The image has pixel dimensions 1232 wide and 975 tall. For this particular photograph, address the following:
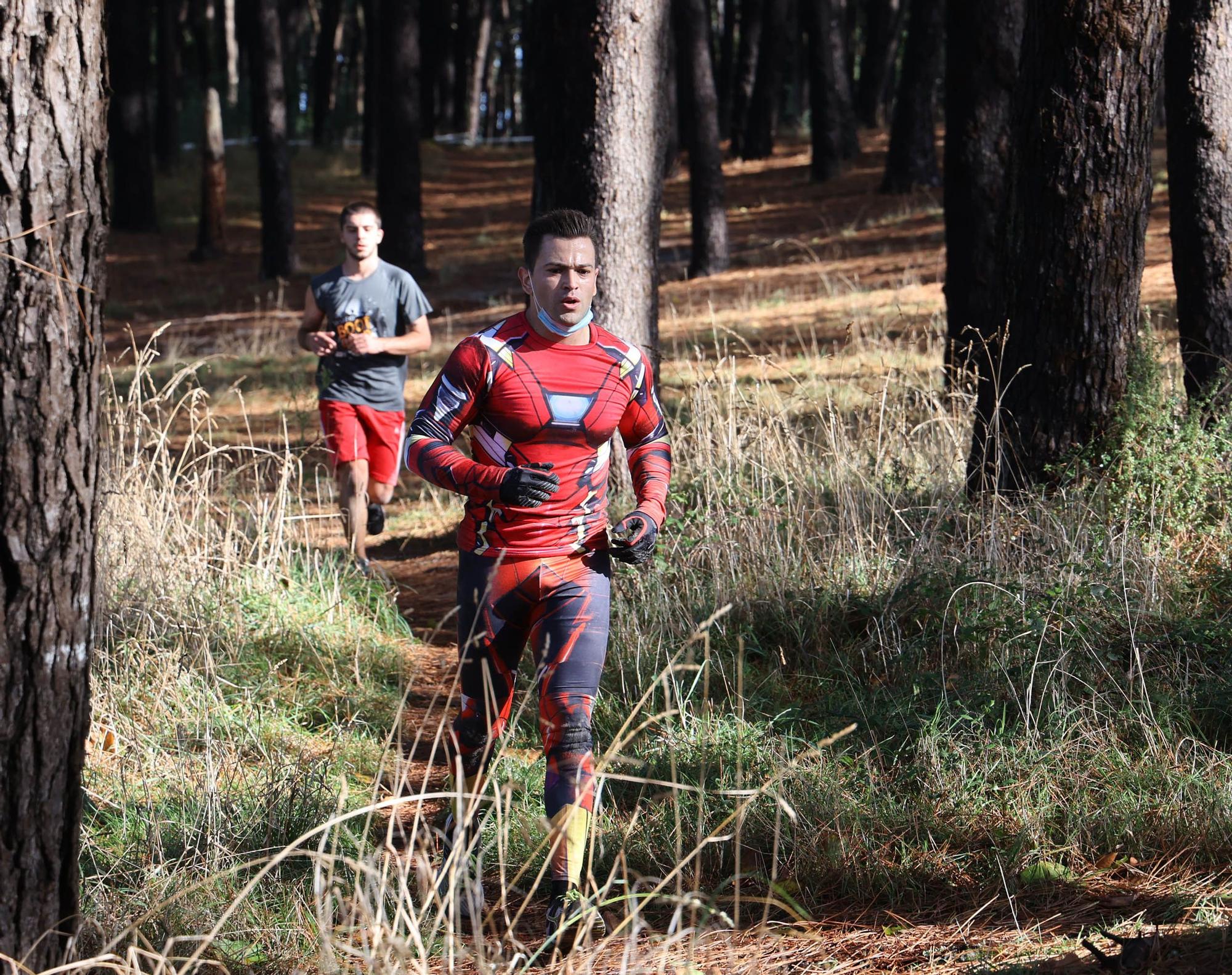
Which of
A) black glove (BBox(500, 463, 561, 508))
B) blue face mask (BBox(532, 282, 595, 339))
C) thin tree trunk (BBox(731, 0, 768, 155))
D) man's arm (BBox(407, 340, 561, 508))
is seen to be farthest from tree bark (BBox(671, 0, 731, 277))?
black glove (BBox(500, 463, 561, 508))

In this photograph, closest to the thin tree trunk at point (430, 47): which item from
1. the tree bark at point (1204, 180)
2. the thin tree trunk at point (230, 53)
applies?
the thin tree trunk at point (230, 53)

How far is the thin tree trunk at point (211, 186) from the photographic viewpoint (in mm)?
22578

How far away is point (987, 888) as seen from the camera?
3.82 meters

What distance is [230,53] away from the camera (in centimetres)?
4184

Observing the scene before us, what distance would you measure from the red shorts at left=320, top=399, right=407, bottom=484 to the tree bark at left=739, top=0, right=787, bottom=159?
20.6m

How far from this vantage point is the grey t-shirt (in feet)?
23.6

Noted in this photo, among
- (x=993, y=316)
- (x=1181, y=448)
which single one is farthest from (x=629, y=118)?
(x=1181, y=448)

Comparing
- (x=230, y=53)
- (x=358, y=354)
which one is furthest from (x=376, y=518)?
(x=230, y=53)

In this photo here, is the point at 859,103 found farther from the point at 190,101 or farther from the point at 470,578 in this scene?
the point at 470,578

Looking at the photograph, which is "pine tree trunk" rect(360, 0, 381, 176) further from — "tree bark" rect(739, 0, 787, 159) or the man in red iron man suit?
the man in red iron man suit

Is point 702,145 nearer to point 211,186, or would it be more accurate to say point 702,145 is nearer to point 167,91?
point 211,186

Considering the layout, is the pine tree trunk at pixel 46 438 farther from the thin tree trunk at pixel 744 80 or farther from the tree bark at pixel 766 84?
the thin tree trunk at pixel 744 80

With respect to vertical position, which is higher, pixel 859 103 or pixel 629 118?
pixel 859 103

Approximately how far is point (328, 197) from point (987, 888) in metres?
29.7
